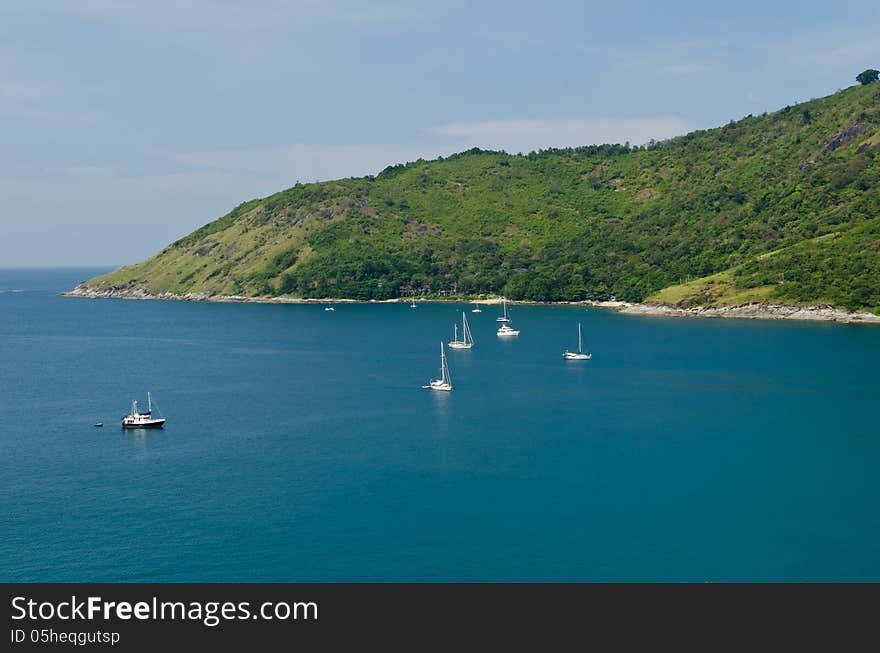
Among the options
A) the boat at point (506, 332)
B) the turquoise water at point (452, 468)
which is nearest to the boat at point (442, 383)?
the turquoise water at point (452, 468)

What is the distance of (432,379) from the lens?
10812 cm

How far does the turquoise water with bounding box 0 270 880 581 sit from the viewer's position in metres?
49.1

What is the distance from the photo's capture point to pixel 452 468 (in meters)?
67.2

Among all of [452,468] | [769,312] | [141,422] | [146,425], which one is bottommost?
[452,468]

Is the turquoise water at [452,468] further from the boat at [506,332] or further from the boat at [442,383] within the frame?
the boat at [506,332]

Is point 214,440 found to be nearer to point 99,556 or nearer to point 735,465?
point 99,556

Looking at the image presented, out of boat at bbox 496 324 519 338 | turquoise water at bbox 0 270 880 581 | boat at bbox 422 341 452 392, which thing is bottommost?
turquoise water at bbox 0 270 880 581

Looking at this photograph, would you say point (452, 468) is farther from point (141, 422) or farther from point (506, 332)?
point (506, 332)

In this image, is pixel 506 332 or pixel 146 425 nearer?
pixel 146 425

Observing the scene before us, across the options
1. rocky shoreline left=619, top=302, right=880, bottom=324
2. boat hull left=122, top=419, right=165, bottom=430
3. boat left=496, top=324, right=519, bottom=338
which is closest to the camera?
boat hull left=122, top=419, right=165, bottom=430

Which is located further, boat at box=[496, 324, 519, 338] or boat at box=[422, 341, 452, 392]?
boat at box=[496, 324, 519, 338]

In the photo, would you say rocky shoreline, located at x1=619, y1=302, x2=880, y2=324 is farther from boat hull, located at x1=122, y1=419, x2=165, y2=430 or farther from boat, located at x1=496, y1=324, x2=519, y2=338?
boat hull, located at x1=122, y1=419, x2=165, y2=430

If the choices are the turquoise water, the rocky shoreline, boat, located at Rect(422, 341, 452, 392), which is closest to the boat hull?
the turquoise water

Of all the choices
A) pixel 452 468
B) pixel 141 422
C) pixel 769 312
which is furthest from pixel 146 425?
pixel 769 312
